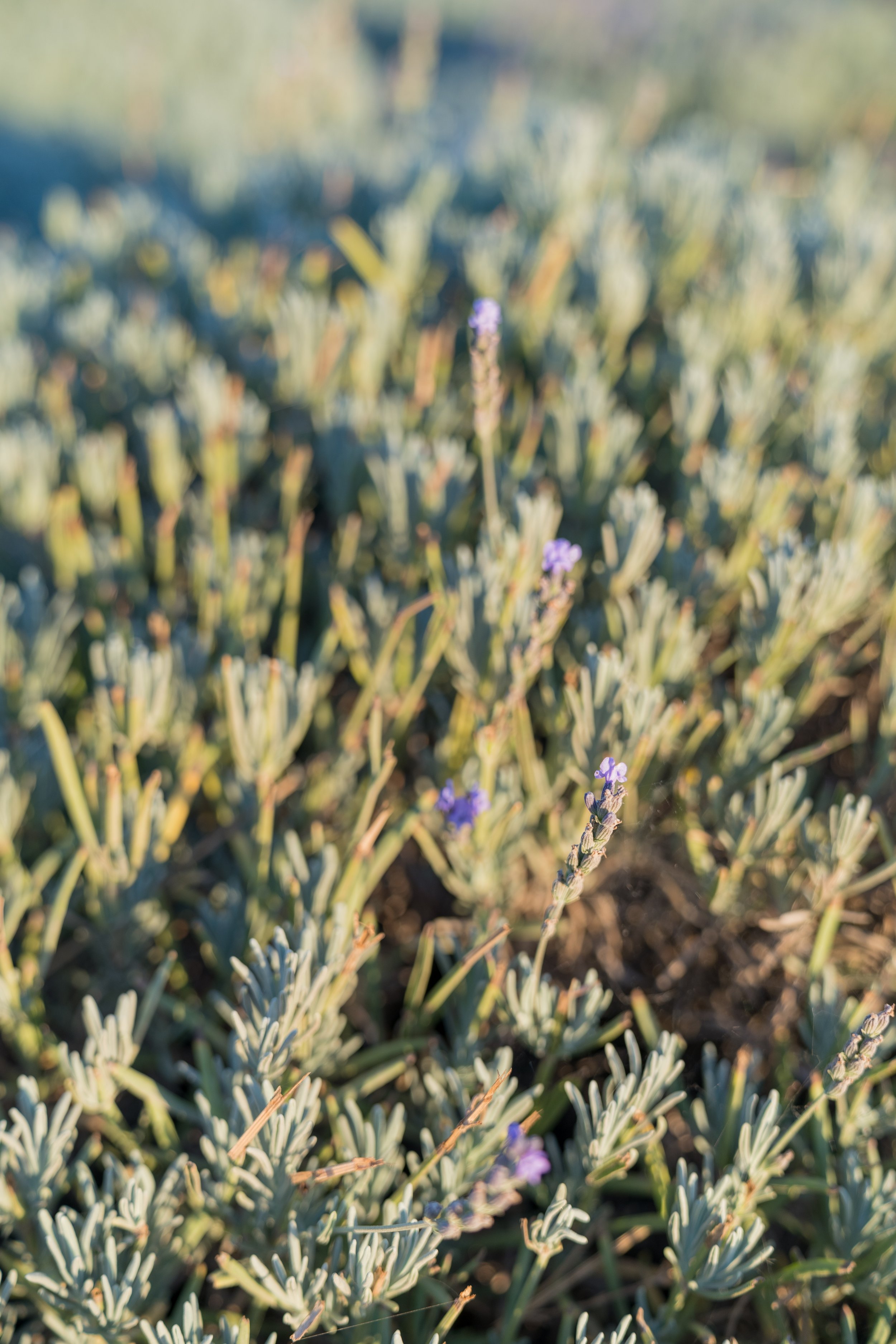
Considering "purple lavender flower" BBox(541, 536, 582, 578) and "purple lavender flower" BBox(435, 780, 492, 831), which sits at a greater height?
"purple lavender flower" BBox(541, 536, 582, 578)

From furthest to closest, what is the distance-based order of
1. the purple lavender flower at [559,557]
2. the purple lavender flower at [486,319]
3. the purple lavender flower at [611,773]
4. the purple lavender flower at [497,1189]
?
the purple lavender flower at [486,319]
the purple lavender flower at [559,557]
the purple lavender flower at [497,1189]
the purple lavender flower at [611,773]

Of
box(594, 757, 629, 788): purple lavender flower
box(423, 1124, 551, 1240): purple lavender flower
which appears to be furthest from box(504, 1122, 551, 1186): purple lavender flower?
box(594, 757, 629, 788): purple lavender flower

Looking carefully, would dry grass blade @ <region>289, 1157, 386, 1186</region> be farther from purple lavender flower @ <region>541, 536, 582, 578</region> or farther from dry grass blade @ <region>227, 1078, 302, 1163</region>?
purple lavender flower @ <region>541, 536, 582, 578</region>

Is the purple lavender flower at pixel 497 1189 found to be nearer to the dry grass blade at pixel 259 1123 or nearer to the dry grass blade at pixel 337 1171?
the dry grass blade at pixel 337 1171

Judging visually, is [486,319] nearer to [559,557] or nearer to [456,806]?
[559,557]

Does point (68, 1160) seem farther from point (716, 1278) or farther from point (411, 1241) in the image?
point (716, 1278)

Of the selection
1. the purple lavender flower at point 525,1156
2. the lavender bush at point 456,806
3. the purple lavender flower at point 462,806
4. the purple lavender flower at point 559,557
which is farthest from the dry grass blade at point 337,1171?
the purple lavender flower at point 559,557
